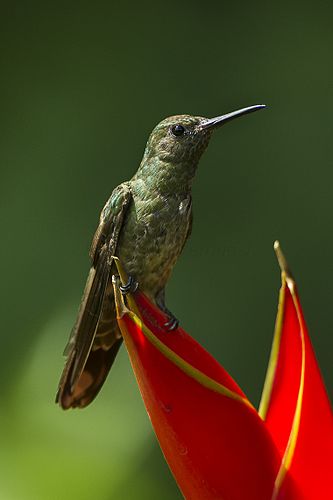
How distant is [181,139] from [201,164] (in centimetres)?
73

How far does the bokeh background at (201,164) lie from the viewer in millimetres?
1696

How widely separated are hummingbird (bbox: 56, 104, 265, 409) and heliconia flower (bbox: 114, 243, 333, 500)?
1.24 ft

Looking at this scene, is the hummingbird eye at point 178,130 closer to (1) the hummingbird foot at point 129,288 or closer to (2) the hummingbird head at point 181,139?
(2) the hummingbird head at point 181,139

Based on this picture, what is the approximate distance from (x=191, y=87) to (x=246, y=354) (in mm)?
518

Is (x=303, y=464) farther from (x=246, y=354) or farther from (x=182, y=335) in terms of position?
(x=246, y=354)

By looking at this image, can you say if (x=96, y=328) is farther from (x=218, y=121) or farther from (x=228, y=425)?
(x=228, y=425)

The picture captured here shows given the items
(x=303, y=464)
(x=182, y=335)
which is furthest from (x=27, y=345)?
(x=303, y=464)

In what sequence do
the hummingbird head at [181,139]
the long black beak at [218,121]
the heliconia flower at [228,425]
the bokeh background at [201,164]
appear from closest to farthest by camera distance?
the heliconia flower at [228,425], the long black beak at [218,121], the hummingbird head at [181,139], the bokeh background at [201,164]

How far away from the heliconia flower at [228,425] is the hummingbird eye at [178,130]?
42 cm

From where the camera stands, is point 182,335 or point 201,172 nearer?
point 182,335

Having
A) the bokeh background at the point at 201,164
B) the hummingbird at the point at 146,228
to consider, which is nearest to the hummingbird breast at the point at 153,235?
the hummingbird at the point at 146,228

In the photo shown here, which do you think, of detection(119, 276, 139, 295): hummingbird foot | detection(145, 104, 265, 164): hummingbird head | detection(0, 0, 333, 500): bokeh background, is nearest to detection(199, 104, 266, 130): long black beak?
detection(145, 104, 265, 164): hummingbird head

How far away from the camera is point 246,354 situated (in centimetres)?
170

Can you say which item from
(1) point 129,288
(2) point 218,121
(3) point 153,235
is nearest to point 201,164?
(3) point 153,235
